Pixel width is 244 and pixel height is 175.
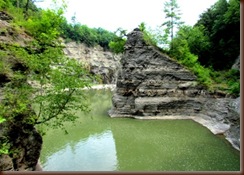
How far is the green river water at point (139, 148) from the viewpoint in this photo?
12.6 meters

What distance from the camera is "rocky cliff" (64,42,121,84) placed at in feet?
202

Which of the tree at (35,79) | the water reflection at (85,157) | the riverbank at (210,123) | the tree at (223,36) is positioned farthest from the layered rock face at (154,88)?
the tree at (35,79)

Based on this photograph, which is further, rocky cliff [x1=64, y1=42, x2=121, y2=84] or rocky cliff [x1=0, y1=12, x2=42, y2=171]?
Result: rocky cliff [x1=64, y1=42, x2=121, y2=84]

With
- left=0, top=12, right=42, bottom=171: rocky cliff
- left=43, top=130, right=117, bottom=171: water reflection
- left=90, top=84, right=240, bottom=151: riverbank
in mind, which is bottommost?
left=43, top=130, right=117, bottom=171: water reflection

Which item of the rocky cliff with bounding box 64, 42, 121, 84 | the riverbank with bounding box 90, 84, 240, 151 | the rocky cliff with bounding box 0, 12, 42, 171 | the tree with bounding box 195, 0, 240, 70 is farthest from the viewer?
the rocky cliff with bounding box 64, 42, 121, 84

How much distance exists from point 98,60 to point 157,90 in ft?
138

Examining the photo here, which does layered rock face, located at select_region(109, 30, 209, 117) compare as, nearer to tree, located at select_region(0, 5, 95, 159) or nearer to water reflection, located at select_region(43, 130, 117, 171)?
water reflection, located at select_region(43, 130, 117, 171)

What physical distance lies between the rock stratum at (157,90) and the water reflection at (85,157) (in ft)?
24.0

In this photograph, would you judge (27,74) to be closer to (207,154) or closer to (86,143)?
(86,143)

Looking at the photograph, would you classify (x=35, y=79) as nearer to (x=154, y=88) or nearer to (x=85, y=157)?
(x=85, y=157)

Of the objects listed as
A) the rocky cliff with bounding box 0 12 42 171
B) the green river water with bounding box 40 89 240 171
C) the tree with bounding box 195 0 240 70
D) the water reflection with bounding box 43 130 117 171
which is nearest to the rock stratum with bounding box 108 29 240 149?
the green river water with bounding box 40 89 240 171

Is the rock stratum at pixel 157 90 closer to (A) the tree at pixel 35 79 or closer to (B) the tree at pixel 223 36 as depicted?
(B) the tree at pixel 223 36

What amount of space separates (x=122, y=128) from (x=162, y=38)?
13665 mm

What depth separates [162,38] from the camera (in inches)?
1155
